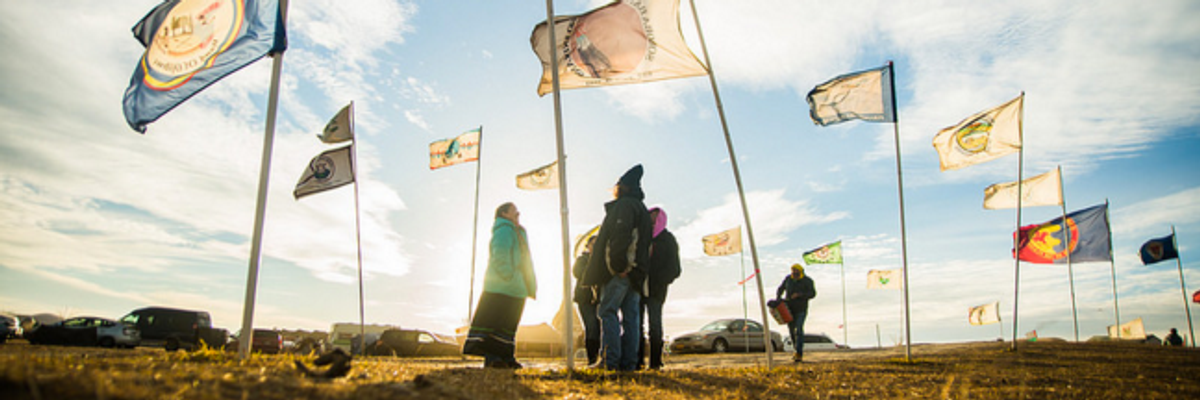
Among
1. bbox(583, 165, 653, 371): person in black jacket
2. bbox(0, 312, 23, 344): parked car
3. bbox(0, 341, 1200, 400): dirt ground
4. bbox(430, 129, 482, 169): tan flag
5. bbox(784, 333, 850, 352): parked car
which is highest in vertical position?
bbox(430, 129, 482, 169): tan flag

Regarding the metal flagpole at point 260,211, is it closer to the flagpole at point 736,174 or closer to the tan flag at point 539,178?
the flagpole at point 736,174

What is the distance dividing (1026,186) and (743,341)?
10116mm

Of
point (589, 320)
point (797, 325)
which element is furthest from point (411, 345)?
point (589, 320)

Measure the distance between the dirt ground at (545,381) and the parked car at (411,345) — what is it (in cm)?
1723

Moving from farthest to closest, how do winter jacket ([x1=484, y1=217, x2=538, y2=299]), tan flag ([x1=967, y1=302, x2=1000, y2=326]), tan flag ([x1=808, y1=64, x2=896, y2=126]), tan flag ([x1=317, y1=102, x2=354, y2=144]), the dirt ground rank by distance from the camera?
tan flag ([x1=967, y1=302, x2=1000, y2=326]) < tan flag ([x1=317, y1=102, x2=354, y2=144]) < tan flag ([x1=808, y1=64, x2=896, y2=126]) < winter jacket ([x1=484, y1=217, x2=538, y2=299]) < the dirt ground

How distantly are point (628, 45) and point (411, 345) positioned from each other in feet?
59.2

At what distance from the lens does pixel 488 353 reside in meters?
5.84

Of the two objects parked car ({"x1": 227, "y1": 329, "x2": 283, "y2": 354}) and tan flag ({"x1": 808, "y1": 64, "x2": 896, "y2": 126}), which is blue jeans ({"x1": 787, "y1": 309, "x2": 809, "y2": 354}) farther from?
parked car ({"x1": 227, "y1": 329, "x2": 283, "y2": 354})

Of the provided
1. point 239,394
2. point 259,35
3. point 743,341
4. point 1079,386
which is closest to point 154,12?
point 259,35

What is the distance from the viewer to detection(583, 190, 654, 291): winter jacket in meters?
5.57

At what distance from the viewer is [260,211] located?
4582mm

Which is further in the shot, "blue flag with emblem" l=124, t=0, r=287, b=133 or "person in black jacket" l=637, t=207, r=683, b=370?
"person in black jacket" l=637, t=207, r=683, b=370

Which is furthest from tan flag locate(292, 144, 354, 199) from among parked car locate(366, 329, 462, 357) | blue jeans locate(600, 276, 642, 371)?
parked car locate(366, 329, 462, 357)

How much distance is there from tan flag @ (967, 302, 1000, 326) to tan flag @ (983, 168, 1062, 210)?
18.5 m
